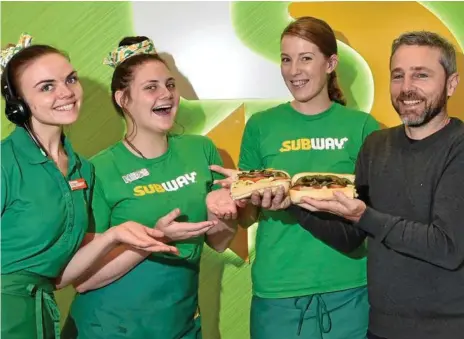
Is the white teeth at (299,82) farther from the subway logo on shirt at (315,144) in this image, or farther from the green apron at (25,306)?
the green apron at (25,306)

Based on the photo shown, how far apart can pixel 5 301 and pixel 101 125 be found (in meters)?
1.22

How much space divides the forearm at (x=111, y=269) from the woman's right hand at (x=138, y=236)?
6.0 inches

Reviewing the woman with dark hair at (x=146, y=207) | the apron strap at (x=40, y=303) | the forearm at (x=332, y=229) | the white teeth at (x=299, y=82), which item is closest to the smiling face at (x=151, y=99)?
the woman with dark hair at (x=146, y=207)

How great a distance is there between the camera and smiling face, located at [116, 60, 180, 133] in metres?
2.27

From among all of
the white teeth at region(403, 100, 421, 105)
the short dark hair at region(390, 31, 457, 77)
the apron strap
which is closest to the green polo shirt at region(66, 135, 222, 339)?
the apron strap

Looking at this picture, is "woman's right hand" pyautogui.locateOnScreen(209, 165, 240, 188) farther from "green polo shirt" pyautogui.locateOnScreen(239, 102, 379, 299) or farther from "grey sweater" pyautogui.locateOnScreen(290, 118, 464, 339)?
"grey sweater" pyautogui.locateOnScreen(290, 118, 464, 339)

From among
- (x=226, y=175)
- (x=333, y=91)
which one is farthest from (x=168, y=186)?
(x=333, y=91)

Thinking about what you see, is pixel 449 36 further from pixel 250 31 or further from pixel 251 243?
pixel 251 243

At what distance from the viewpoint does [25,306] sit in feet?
6.42

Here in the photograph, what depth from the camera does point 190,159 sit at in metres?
2.34

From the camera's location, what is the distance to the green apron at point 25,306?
1.93m

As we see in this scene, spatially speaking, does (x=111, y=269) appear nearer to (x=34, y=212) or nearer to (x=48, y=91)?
(x=34, y=212)

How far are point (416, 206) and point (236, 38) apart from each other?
54.4 inches

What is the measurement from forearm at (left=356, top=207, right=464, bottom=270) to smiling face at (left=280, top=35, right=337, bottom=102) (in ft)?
2.11
